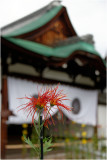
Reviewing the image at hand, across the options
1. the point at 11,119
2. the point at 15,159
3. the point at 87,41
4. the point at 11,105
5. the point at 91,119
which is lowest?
the point at 15,159

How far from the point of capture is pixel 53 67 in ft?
26.0

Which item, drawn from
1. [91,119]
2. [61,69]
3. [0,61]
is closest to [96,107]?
[91,119]

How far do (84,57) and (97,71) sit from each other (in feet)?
4.31

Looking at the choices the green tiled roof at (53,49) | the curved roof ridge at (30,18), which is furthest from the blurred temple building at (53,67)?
the curved roof ridge at (30,18)

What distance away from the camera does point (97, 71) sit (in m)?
8.69

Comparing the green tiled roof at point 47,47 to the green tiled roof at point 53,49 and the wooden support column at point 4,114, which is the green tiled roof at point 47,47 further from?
the wooden support column at point 4,114

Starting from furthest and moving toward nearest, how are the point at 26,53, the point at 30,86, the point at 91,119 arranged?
the point at 91,119 < the point at 30,86 < the point at 26,53

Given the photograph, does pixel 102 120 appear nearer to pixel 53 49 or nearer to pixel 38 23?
pixel 53 49

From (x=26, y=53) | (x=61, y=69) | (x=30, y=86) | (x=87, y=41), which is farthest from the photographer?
(x=87, y=41)

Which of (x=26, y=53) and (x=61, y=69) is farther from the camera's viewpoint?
(x=61, y=69)

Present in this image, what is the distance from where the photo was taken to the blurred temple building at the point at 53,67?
6551mm

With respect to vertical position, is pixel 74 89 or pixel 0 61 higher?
pixel 0 61

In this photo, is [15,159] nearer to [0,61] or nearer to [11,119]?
[11,119]

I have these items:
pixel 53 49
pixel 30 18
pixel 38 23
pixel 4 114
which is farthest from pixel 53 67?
pixel 30 18
